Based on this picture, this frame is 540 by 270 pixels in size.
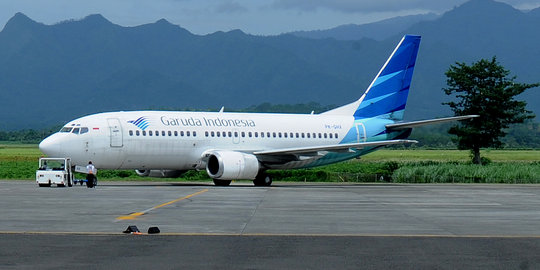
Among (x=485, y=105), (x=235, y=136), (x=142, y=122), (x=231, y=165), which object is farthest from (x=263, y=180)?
(x=485, y=105)

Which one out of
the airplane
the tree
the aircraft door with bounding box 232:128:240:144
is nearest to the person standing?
the airplane

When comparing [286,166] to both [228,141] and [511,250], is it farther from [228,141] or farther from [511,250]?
[511,250]

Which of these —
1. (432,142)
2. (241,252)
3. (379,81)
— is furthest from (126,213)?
(432,142)

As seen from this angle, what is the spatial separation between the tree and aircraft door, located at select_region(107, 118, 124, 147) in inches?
1295

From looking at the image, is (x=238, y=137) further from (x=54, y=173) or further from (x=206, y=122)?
(x=54, y=173)

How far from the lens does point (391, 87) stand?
5862 cm

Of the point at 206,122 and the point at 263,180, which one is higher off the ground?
the point at 206,122

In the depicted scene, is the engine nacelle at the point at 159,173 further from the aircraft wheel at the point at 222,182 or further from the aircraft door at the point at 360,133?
the aircraft door at the point at 360,133

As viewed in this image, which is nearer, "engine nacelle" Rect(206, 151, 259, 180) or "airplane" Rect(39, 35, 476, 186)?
"airplane" Rect(39, 35, 476, 186)

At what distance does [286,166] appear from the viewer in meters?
53.7

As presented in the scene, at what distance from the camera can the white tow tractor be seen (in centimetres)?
4550

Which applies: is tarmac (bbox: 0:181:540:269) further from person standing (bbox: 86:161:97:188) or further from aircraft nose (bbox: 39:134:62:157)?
aircraft nose (bbox: 39:134:62:157)

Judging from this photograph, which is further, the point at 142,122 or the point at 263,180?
the point at 263,180

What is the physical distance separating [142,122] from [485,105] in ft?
113
